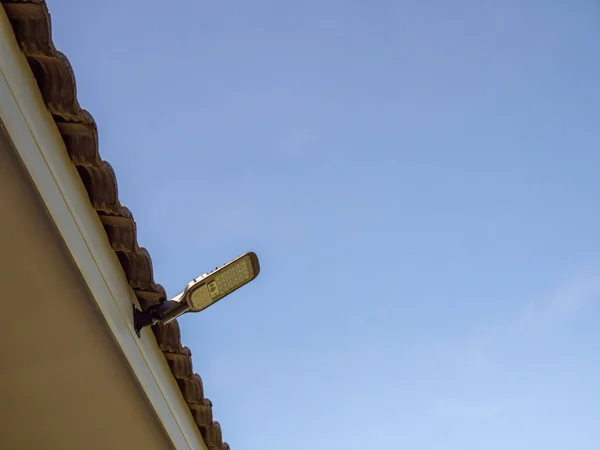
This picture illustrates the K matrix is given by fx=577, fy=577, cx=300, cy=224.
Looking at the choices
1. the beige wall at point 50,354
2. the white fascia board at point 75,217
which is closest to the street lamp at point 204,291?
the white fascia board at point 75,217

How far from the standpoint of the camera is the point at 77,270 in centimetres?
221

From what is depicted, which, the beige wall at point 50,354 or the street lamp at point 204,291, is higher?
the street lamp at point 204,291

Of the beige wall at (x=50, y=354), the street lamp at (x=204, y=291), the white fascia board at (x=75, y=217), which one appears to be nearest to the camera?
the white fascia board at (x=75, y=217)

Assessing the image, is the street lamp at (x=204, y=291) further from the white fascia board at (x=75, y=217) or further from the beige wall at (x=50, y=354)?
the beige wall at (x=50, y=354)

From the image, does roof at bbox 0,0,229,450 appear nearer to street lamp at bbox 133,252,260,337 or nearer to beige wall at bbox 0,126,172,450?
street lamp at bbox 133,252,260,337

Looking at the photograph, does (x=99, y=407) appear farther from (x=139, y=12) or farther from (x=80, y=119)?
(x=139, y=12)

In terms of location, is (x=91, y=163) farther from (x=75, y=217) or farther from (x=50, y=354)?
(x=50, y=354)

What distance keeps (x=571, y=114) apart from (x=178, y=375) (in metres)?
5.32

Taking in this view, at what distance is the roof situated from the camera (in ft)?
6.26

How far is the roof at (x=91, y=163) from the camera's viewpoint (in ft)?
6.26

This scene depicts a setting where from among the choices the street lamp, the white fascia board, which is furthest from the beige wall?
the street lamp

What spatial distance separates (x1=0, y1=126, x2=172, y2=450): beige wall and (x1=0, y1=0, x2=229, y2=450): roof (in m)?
0.26

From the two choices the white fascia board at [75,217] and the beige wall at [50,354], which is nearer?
the white fascia board at [75,217]

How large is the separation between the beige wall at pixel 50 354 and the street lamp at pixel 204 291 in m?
0.22
